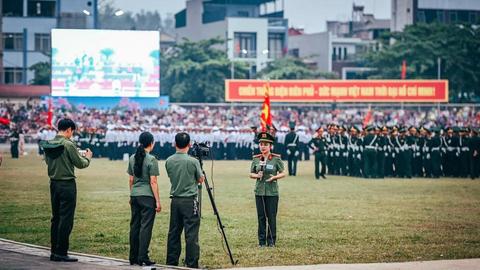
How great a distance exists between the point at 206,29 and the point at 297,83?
35055 millimetres

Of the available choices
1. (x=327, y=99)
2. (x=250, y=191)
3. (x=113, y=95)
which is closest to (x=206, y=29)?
(x=327, y=99)

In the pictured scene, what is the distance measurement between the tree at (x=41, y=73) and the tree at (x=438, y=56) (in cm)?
2514

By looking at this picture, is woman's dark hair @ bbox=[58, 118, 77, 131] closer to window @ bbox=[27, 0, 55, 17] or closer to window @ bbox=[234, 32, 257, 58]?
window @ bbox=[27, 0, 55, 17]

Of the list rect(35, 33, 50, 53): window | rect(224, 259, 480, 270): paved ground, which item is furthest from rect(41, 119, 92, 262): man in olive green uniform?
rect(35, 33, 50, 53): window

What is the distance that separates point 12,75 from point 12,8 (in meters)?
5.20

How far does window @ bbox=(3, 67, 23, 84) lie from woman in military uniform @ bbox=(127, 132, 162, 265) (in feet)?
225

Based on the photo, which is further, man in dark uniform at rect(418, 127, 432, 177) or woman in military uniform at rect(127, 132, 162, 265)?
man in dark uniform at rect(418, 127, 432, 177)

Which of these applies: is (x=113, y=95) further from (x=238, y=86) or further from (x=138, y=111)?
(x=238, y=86)

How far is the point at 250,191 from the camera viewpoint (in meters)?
28.8

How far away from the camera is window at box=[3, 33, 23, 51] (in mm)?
80562

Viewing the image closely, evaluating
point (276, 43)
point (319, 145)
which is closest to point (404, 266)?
point (319, 145)

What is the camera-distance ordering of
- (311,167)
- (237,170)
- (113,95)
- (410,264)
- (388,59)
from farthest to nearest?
(388,59) → (113,95) → (311,167) → (237,170) → (410,264)

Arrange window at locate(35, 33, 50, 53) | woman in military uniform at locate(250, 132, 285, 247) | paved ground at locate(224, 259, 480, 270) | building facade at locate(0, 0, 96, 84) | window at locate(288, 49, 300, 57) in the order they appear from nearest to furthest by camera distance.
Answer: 1. paved ground at locate(224, 259, 480, 270)
2. woman in military uniform at locate(250, 132, 285, 247)
3. building facade at locate(0, 0, 96, 84)
4. window at locate(35, 33, 50, 53)
5. window at locate(288, 49, 300, 57)

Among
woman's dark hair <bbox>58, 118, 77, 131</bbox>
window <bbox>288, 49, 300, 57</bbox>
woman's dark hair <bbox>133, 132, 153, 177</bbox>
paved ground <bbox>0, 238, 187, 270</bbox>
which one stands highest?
window <bbox>288, 49, 300, 57</bbox>
